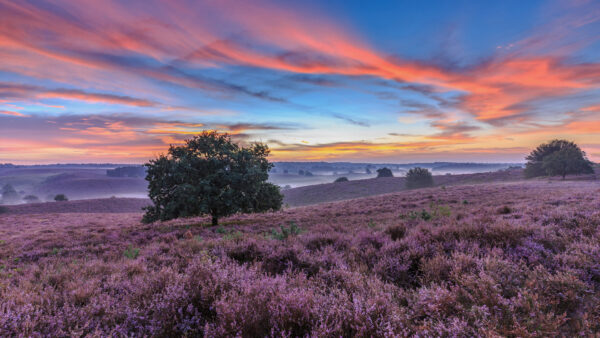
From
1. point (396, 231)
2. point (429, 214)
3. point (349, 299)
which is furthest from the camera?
point (429, 214)

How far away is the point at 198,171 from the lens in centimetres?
1748

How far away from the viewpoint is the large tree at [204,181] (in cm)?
1631

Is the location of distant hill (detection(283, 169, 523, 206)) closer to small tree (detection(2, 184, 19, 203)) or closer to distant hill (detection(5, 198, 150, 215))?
distant hill (detection(5, 198, 150, 215))

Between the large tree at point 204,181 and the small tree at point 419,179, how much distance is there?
6816 cm

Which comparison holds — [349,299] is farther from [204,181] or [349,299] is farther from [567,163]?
[567,163]

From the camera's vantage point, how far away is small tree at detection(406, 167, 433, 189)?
244 feet

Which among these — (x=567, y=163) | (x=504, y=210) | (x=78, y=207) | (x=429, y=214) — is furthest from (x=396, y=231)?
(x=78, y=207)

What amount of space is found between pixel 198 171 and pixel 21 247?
9.21 m

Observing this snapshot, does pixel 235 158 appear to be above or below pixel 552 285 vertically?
above

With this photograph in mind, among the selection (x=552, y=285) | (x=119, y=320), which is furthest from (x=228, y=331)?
(x=552, y=285)

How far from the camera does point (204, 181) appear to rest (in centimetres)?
1628

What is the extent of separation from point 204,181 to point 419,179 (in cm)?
7334

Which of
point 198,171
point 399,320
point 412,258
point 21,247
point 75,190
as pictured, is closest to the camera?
point 399,320

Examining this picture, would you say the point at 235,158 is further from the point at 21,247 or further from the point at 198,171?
the point at 21,247
